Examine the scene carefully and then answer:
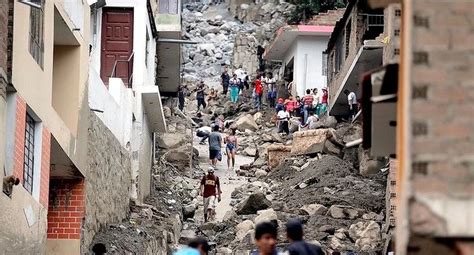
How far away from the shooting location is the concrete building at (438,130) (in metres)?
11.1

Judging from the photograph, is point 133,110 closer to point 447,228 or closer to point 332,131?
point 332,131

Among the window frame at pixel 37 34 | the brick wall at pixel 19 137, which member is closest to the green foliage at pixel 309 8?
the window frame at pixel 37 34

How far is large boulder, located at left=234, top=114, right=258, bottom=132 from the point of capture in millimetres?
50156

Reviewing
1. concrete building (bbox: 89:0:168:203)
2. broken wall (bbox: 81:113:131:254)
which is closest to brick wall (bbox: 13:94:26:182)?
broken wall (bbox: 81:113:131:254)

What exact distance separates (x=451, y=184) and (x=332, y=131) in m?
28.0

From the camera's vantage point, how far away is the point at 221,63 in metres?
67.6

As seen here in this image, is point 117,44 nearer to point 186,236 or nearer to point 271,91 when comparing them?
point 186,236

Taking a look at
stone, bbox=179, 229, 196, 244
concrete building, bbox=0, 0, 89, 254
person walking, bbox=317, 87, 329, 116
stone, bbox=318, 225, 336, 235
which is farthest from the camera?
person walking, bbox=317, 87, 329, 116

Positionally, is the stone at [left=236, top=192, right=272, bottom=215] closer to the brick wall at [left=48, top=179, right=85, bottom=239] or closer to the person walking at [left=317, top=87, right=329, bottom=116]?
the brick wall at [left=48, top=179, right=85, bottom=239]

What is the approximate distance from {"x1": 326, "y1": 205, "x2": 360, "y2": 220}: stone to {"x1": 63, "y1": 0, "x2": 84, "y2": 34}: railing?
8655 millimetres

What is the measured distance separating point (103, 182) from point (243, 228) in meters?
4.11

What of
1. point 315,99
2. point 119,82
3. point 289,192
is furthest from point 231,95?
point 119,82

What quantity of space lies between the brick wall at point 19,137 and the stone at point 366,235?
9930mm

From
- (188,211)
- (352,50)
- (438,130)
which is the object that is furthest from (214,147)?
(438,130)
